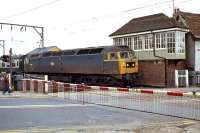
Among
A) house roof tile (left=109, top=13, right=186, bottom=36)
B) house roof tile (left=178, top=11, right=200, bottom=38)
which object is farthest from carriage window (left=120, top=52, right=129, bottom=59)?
house roof tile (left=178, top=11, right=200, bottom=38)

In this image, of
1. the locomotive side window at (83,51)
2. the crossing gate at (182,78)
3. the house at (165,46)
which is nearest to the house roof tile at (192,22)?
the house at (165,46)

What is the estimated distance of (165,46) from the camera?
42469mm

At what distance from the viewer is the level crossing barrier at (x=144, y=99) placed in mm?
16859

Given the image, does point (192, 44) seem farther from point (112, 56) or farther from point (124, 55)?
point (112, 56)

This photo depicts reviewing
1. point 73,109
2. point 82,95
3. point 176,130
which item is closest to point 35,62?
point 82,95

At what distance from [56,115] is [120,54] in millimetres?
23501

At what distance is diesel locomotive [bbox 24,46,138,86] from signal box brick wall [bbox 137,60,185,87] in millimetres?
1825

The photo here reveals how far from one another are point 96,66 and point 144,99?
23.2 metres

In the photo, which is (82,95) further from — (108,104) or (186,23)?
(186,23)

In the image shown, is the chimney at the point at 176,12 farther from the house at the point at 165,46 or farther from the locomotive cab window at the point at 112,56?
the locomotive cab window at the point at 112,56

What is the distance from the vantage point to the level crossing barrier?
1686 centimetres

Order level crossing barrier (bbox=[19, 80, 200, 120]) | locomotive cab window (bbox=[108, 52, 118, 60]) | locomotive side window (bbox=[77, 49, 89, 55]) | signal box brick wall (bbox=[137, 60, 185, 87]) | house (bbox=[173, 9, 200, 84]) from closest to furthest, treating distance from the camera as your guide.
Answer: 1. level crossing barrier (bbox=[19, 80, 200, 120])
2. locomotive cab window (bbox=[108, 52, 118, 60])
3. signal box brick wall (bbox=[137, 60, 185, 87])
4. house (bbox=[173, 9, 200, 84])
5. locomotive side window (bbox=[77, 49, 89, 55])

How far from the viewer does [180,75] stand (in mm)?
41812

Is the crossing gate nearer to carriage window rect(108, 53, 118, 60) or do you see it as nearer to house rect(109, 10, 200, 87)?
house rect(109, 10, 200, 87)
